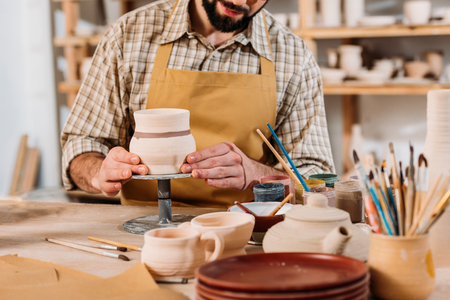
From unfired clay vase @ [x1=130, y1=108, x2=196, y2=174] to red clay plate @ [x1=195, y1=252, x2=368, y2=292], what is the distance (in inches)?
16.6

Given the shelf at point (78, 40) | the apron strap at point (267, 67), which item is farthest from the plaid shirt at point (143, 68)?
the shelf at point (78, 40)

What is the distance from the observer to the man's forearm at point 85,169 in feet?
5.34

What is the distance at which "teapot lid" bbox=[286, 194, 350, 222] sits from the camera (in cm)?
86

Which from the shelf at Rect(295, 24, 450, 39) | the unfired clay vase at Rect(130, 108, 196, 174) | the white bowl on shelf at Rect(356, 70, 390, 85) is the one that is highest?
the shelf at Rect(295, 24, 450, 39)

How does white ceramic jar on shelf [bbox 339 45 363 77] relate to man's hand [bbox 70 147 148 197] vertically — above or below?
above

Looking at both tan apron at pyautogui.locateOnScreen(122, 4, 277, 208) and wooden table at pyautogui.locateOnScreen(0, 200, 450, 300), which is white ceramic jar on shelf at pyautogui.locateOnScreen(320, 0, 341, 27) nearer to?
tan apron at pyautogui.locateOnScreen(122, 4, 277, 208)

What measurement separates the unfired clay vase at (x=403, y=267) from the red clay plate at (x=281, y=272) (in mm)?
58

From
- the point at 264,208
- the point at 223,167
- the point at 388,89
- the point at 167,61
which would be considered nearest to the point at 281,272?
the point at 264,208

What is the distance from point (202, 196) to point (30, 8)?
2.70m

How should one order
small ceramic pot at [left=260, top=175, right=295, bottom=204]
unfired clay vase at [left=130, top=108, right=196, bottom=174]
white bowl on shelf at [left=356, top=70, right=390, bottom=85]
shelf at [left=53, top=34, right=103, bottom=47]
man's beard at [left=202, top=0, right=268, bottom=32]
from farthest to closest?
shelf at [left=53, top=34, right=103, bottom=47] < white bowl on shelf at [left=356, top=70, right=390, bottom=85] < man's beard at [left=202, top=0, right=268, bottom=32] < small ceramic pot at [left=260, top=175, right=295, bottom=204] < unfired clay vase at [left=130, top=108, right=196, bottom=174]

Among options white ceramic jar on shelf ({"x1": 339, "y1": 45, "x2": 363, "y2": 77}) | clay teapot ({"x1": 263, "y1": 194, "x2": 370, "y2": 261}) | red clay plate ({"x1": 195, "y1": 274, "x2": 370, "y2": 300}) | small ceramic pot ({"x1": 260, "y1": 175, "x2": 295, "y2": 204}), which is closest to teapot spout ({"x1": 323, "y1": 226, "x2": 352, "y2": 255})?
clay teapot ({"x1": 263, "y1": 194, "x2": 370, "y2": 261})

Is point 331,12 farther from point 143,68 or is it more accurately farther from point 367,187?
point 367,187

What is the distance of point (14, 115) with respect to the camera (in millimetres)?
3689

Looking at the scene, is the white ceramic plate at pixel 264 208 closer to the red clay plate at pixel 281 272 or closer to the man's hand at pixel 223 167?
the man's hand at pixel 223 167
